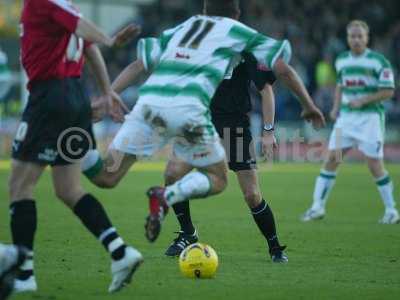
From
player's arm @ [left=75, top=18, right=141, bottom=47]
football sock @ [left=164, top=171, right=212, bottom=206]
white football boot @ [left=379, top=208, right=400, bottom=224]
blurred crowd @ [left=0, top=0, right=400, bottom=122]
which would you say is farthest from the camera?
blurred crowd @ [left=0, top=0, right=400, bottom=122]

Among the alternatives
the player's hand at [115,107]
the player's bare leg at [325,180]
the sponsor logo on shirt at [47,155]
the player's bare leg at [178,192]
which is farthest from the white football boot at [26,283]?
the player's bare leg at [325,180]

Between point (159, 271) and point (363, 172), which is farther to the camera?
point (363, 172)

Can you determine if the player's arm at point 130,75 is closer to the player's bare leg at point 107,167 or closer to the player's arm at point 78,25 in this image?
the player's bare leg at point 107,167

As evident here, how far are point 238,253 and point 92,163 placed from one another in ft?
8.62

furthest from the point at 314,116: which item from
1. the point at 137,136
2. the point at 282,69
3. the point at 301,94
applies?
the point at 137,136

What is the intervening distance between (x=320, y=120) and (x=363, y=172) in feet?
49.1

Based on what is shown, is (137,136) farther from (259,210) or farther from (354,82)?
(354,82)

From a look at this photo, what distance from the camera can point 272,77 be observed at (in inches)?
346

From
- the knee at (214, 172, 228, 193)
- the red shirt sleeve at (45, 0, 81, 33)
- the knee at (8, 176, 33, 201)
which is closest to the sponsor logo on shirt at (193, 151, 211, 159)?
the knee at (214, 172, 228, 193)

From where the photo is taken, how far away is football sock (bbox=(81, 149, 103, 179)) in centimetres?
700

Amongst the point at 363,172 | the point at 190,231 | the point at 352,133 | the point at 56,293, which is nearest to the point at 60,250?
the point at 190,231

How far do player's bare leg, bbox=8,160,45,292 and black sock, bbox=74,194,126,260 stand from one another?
34 cm

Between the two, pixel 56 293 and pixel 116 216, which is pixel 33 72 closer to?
pixel 56 293

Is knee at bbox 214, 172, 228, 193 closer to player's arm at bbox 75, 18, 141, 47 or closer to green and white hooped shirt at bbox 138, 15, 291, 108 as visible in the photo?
green and white hooped shirt at bbox 138, 15, 291, 108
